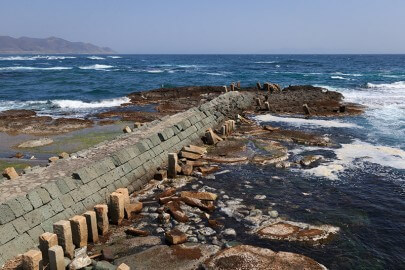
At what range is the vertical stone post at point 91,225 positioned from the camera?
9.38 metres

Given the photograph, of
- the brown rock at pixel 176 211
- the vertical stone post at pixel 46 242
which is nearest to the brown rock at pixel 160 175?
the brown rock at pixel 176 211

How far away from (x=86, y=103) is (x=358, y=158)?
26.4 m

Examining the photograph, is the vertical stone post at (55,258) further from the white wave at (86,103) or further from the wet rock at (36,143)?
the white wave at (86,103)

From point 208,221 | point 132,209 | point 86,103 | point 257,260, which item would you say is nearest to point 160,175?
point 132,209

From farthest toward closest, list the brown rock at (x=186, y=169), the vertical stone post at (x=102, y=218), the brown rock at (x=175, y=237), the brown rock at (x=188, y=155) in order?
1. the brown rock at (x=188, y=155)
2. the brown rock at (x=186, y=169)
3. the vertical stone post at (x=102, y=218)
4. the brown rock at (x=175, y=237)

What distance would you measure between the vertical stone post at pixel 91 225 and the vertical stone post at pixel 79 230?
196 millimetres

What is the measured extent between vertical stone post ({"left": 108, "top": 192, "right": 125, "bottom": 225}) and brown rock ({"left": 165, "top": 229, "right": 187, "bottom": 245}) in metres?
1.74

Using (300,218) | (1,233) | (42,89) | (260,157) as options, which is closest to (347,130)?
(260,157)

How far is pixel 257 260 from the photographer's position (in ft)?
27.9

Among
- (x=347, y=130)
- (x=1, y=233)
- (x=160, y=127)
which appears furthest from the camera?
(x=347, y=130)

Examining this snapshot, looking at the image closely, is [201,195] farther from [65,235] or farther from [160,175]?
[65,235]

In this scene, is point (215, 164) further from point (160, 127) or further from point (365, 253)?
point (365, 253)

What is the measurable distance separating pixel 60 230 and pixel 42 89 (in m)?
40.3

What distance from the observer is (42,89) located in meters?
44.7
